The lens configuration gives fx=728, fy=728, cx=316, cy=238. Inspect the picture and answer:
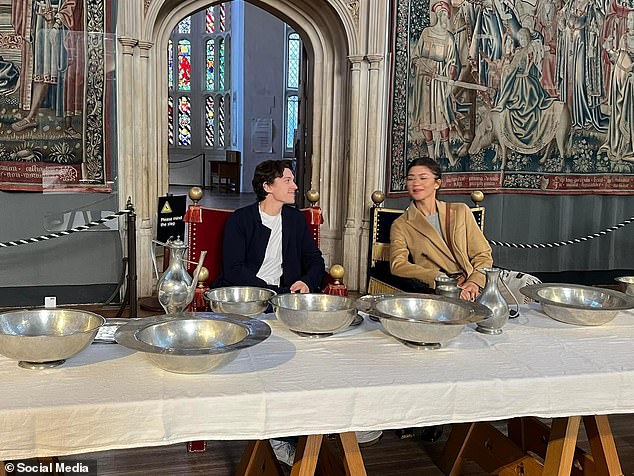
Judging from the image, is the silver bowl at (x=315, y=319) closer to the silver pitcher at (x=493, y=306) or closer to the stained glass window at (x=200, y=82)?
the silver pitcher at (x=493, y=306)

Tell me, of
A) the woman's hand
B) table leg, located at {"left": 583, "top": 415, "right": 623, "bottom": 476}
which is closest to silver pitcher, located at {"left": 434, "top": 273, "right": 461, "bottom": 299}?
the woman's hand

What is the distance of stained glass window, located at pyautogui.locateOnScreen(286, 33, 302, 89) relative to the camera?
17.9 m

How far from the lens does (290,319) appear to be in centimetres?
262

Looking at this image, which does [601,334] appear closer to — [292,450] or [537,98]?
[292,450]

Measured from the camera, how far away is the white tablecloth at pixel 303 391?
76.7 inches

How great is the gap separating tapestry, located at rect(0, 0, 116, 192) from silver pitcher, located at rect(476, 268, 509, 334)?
4542 mm

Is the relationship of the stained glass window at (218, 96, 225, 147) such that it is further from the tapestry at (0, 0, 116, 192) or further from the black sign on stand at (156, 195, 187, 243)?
the black sign on stand at (156, 195, 187, 243)

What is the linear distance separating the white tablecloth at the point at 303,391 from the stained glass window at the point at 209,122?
17492mm

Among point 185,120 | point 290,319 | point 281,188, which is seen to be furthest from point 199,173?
point 290,319

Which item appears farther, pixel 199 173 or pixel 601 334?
pixel 199 173

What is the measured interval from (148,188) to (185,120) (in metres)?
13.5

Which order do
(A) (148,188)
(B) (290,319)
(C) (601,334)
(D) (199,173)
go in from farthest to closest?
1. (D) (199,173)
2. (A) (148,188)
3. (C) (601,334)
4. (B) (290,319)

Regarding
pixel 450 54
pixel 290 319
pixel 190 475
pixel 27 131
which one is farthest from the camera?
pixel 450 54

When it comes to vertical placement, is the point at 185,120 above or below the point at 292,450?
above
